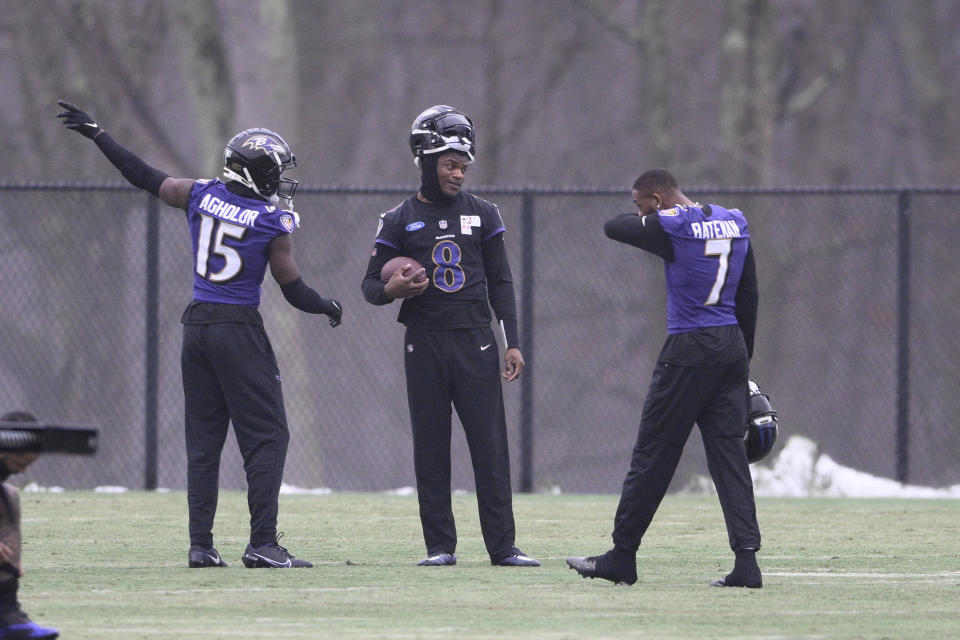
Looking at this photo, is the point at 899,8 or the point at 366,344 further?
the point at 899,8

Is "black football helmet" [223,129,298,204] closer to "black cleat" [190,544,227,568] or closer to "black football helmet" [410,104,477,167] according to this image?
"black football helmet" [410,104,477,167]

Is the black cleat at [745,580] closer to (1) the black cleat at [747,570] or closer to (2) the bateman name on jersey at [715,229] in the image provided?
(1) the black cleat at [747,570]

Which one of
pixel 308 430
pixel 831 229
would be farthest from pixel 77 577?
pixel 831 229

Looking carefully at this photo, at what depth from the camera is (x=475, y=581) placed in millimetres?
8992

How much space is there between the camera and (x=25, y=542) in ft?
35.2

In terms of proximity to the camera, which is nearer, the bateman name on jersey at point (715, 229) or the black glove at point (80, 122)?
the bateman name on jersey at point (715, 229)

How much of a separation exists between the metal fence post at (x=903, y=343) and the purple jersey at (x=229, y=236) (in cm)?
795

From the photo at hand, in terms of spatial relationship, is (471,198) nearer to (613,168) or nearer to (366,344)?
(366,344)

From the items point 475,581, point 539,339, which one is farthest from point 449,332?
point 539,339

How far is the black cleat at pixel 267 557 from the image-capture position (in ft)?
31.0

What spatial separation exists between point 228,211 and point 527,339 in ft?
21.9

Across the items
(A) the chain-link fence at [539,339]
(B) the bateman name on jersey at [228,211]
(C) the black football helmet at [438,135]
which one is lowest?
(A) the chain-link fence at [539,339]

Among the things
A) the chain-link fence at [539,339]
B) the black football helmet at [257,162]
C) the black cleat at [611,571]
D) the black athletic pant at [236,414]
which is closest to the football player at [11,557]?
the black athletic pant at [236,414]

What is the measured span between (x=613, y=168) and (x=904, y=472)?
18.0 m
